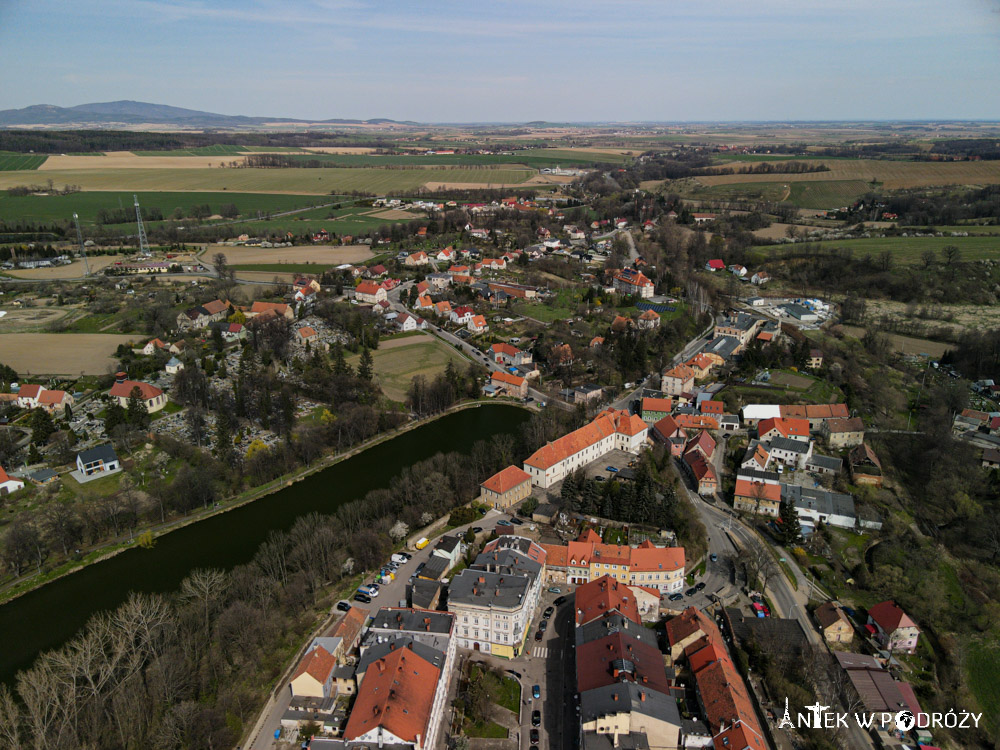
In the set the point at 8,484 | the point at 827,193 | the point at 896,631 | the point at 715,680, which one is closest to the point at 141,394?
the point at 8,484

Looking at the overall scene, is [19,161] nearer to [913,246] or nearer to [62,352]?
[62,352]

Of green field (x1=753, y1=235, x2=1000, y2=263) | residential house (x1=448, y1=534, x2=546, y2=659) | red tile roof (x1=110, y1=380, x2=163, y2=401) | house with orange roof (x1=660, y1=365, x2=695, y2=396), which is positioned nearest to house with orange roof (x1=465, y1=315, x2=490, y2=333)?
house with orange roof (x1=660, y1=365, x2=695, y2=396)

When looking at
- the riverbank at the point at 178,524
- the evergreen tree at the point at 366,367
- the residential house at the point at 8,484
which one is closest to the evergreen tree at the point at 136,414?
the residential house at the point at 8,484

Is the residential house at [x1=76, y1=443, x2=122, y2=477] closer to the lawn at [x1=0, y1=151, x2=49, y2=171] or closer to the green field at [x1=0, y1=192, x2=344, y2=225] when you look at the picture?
the green field at [x1=0, y1=192, x2=344, y2=225]

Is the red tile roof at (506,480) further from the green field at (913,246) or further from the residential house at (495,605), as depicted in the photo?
the green field at (913,246)

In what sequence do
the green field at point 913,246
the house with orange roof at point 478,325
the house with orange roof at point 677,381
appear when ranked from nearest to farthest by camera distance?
the house with orange roof at point 677,381
the house with orange roof at point 478,325
the green field at point 913,246

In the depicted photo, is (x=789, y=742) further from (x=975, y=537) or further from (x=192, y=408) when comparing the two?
(x=192, y=408)
